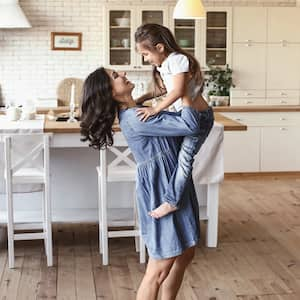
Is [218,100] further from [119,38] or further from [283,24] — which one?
[119,38]

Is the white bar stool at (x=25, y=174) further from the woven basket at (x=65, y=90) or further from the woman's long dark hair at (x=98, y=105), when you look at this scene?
the woven basket at (x=65, y=90)

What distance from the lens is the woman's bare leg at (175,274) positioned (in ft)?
8.73

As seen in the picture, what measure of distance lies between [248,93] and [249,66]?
0.32 m

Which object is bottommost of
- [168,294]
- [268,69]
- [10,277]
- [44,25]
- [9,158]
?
[10,277]

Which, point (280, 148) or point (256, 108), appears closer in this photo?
point (256, 108)

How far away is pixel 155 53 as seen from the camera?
2934mm

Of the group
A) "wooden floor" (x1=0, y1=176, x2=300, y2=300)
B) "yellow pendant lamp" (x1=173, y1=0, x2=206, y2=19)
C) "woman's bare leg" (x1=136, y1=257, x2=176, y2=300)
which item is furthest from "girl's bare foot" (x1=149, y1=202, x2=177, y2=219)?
"yellow pendant lamp" (x1=173, y1=0, x2=206, y2=19)

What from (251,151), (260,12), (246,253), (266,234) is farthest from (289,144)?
(246,253)

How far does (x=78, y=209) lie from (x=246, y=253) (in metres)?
1.30

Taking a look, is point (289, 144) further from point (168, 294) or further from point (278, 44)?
point (168, 294)

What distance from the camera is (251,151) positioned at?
730 cm

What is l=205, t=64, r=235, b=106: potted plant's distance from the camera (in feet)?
24.0

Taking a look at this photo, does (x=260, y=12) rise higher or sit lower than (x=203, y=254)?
higher

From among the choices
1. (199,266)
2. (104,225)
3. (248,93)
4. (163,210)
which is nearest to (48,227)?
(104,225)
